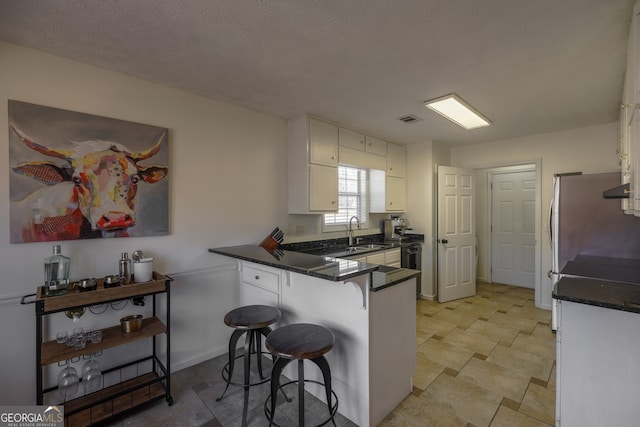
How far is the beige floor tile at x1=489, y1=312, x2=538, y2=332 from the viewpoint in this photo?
3279mm

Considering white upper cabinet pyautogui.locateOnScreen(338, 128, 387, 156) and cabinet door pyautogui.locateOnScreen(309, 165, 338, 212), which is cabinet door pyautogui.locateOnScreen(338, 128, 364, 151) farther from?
cabinet door pyautogui.locateOnScreen(309, 165, 338, 212)

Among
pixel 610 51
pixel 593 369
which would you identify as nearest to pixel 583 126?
pixel 610 51

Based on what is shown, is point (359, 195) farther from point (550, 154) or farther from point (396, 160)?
point (550, 154)

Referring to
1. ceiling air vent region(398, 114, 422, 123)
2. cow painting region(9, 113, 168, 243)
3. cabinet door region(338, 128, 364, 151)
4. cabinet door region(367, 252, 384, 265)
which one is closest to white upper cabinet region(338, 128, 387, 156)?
cabinet door region(338, 128, 364, 151)

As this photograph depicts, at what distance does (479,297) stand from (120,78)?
16.9ft

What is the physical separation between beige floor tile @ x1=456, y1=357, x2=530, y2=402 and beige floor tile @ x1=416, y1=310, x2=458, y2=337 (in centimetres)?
60

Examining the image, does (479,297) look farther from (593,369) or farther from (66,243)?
(66,243)

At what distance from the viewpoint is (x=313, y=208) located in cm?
314

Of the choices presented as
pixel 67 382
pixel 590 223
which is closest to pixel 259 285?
pixel 67 382

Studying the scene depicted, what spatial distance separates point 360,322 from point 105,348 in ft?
5.31

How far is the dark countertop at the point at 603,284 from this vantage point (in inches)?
56.4

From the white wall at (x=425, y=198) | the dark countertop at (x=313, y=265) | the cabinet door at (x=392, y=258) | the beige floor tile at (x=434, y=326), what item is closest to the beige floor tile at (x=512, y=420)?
the beige floor tile at (x=434, y=326)

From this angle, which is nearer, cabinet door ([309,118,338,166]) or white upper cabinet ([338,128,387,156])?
cabinet door ([309,118,338,166])

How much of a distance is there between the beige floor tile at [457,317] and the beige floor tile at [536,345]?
A: 0.51 m
